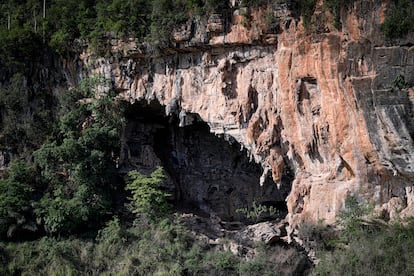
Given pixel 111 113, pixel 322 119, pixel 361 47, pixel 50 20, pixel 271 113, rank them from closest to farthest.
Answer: pixel 361 47
pixel 322 119
pixel 271 113
pixel 111 113
pixel 50 20

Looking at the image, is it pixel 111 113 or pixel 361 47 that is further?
pixel 111 113

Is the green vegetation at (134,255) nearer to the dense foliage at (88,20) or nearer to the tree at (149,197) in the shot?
the tree at (149,197)

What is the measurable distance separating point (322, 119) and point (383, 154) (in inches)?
71.6

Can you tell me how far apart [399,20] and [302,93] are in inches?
122

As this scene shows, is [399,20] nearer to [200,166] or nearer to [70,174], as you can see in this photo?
[200,166]

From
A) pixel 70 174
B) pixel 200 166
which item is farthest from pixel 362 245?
pixel 70 174

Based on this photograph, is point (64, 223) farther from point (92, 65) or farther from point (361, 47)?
point (361, 47)

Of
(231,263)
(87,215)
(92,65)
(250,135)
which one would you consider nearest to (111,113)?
(92,65)

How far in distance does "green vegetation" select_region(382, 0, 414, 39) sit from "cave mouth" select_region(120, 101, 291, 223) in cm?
755

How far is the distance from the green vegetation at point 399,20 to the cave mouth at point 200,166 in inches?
297

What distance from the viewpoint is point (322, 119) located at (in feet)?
47.2

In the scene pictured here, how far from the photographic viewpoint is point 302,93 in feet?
48.1

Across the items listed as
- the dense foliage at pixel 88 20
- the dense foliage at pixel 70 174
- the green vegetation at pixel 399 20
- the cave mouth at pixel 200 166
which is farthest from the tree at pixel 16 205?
the green vegetation at pixel 399 20

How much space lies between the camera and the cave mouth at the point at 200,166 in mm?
19219
